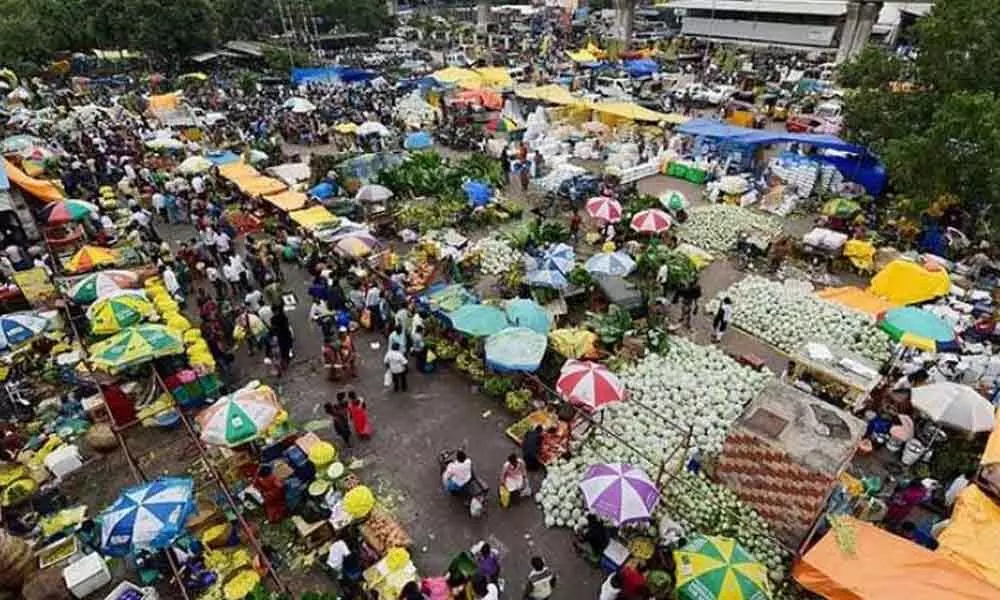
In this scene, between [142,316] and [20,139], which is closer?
[142,316]

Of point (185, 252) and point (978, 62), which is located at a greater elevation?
point (978, 62)

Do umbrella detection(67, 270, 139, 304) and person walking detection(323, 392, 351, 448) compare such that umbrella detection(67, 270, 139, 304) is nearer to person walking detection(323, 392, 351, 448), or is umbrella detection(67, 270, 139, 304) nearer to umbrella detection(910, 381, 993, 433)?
person walking detection(323, 392, 351, 448)

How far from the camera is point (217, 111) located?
34.3 meters

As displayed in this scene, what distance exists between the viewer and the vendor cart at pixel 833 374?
11781 mm

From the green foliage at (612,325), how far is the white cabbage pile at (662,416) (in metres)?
0.93

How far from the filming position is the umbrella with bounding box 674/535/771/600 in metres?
7.07

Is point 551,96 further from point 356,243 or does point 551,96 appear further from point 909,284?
point 909,284

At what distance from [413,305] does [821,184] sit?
18332mm

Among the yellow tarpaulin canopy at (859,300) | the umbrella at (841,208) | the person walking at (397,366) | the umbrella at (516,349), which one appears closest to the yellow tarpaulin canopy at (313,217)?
the person walking at (397,366)

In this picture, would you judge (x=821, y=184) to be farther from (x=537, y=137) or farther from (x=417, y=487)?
(x=417, y=487)

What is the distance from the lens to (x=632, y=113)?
27531mm

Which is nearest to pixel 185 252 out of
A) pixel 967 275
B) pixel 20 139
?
pixel 20 139

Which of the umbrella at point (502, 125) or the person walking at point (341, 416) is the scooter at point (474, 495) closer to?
the person walking at point (341, 416)

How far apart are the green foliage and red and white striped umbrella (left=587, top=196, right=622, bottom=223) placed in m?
4.62
